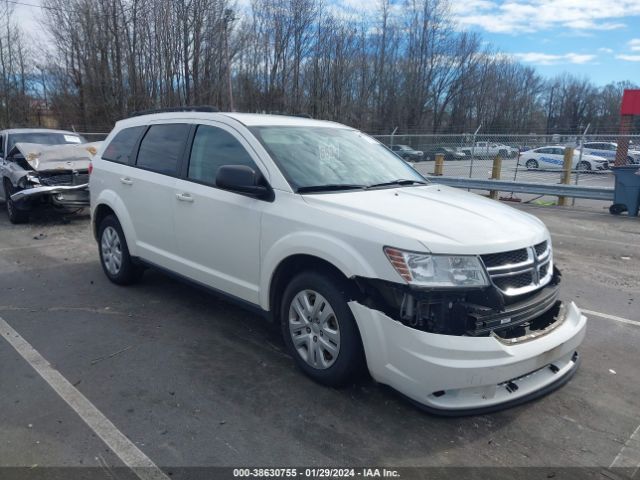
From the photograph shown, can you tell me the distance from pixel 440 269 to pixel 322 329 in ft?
3.09

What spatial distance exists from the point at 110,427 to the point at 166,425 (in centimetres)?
33

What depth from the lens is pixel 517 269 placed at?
3146 mm

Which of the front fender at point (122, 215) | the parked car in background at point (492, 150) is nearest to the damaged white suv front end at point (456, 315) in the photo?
the front fender at point (122, 215)

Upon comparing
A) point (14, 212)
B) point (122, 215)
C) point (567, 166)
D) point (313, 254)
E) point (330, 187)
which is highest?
point (330, 187)

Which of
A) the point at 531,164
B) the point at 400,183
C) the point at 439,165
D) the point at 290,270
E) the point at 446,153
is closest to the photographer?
the point at 290,270

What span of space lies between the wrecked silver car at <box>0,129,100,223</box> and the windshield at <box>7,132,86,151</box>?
0.16 metres

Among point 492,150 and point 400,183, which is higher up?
point 492,150

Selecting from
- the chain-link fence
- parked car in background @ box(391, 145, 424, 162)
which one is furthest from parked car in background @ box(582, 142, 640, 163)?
parked car in background @ box(391, 145, 424, 162)

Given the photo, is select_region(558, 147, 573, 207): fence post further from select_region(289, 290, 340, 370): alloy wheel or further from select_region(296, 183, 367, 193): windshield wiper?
select_region(289, 290, 340, 370): alloy wheel

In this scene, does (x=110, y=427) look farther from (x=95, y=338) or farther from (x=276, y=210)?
(x=276, y=210)

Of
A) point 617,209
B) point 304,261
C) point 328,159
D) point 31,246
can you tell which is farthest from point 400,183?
point 617,209

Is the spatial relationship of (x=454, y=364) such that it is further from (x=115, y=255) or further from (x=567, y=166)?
(x=567, y=166)

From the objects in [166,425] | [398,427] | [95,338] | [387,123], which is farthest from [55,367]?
[387,123]

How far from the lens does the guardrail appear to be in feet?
41.4
